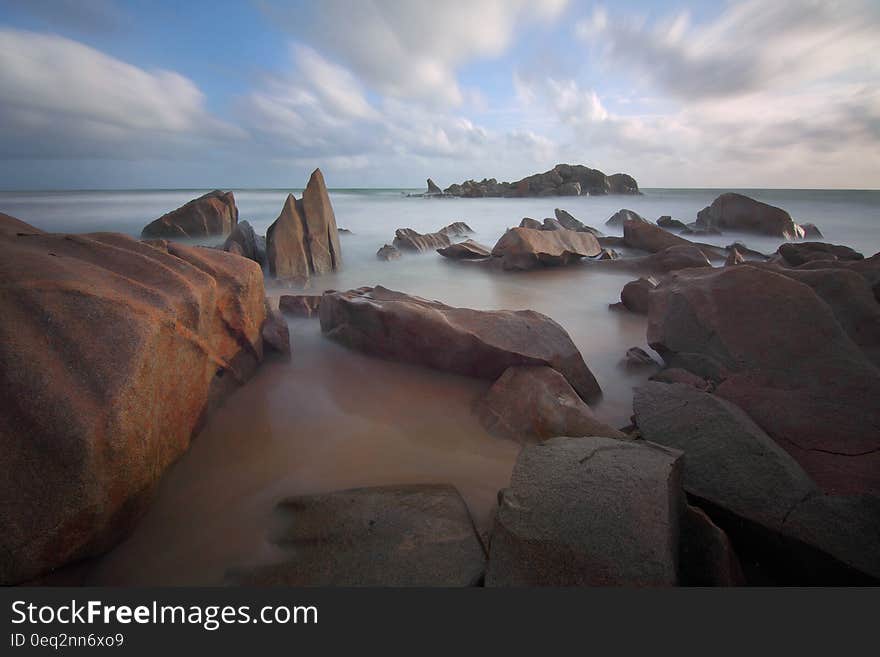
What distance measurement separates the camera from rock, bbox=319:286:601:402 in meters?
2.68

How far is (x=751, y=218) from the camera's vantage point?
13.3 metres

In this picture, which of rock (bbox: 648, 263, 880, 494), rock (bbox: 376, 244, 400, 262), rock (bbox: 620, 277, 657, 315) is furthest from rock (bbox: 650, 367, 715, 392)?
rock (bbox: 376, 244, 400, 262)

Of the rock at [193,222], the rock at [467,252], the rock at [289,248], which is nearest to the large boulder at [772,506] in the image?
the rock at [289,248]

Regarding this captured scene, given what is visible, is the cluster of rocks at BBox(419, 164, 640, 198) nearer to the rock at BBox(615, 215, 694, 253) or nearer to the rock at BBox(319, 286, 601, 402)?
the rock at BBox(615, 215, 694, 253)

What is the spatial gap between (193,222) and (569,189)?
120 ft

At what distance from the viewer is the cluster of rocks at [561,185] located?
130 feet

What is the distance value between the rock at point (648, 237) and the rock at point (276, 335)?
880 centimetres

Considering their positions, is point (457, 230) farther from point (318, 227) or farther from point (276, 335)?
point (276, 335)

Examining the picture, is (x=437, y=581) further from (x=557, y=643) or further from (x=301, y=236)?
(x=301, y=236)

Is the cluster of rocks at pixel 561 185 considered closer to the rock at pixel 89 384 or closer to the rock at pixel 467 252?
the rock at pixel 467 252

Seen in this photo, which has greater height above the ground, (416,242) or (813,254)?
(813,254)

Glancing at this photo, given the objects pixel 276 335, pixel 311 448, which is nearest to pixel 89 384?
pixel 311 448

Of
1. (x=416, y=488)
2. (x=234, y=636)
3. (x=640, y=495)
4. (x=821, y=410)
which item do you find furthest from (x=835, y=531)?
(x=234, y=636)

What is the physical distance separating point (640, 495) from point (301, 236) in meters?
6.49
